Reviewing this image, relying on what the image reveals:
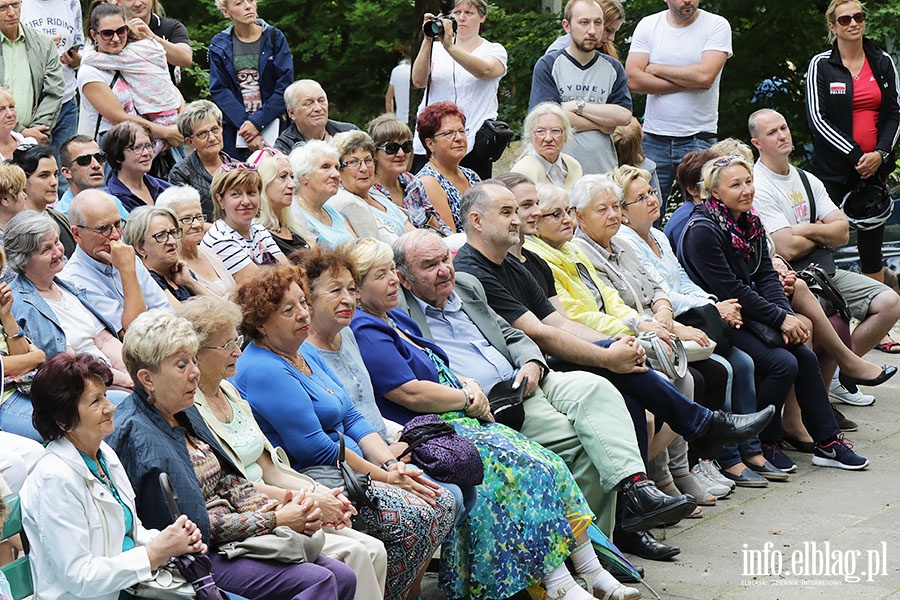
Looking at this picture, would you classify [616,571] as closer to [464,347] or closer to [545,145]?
[464,347]

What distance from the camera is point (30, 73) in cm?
781

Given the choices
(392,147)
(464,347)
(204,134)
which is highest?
(204,134)

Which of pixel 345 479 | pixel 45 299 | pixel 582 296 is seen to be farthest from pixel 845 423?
pixel 45 299

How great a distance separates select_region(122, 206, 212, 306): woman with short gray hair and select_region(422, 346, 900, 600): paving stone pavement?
1.77 meters

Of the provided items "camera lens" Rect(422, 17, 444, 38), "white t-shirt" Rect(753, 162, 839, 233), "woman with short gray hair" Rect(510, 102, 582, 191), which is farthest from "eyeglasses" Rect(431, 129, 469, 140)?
"white t-shirt" Rect(753, 162, 839, 233)

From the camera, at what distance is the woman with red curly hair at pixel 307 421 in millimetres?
4730

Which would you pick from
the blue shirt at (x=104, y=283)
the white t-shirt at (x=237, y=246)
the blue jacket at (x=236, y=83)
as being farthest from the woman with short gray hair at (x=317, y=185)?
the blue jacket at (x=236, y=83)

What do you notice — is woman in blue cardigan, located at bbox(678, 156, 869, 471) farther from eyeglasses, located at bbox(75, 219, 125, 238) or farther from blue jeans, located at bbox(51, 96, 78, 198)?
blue jeans, located at bbox(51, 96, 78, 198)

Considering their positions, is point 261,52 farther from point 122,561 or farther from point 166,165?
point 122,561

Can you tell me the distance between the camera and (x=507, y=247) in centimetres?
637

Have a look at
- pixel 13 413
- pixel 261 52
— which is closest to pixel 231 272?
pixel 13 413

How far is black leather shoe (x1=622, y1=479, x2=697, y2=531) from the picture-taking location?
18.8 feet

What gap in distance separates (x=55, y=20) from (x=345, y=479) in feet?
17.0

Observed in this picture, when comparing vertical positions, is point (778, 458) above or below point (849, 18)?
below
